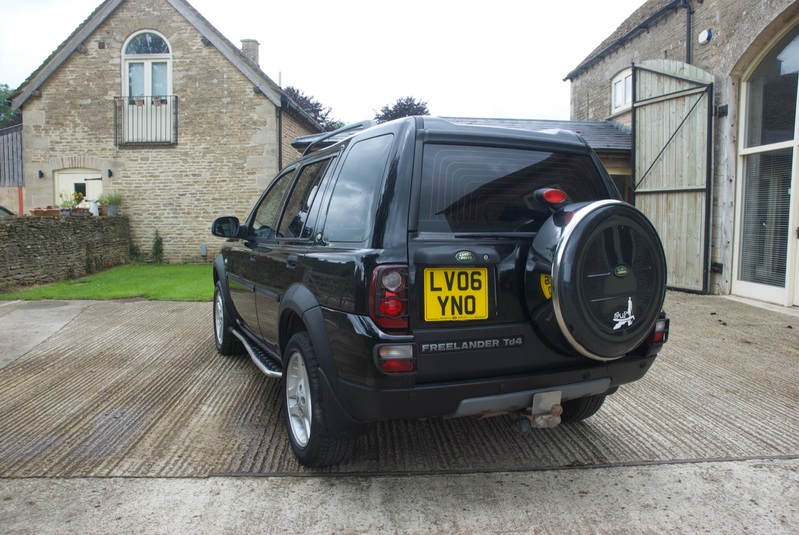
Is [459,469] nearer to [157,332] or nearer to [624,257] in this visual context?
[624,257]

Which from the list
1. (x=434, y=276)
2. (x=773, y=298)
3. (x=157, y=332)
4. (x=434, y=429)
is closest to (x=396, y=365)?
(x=434, y=276)

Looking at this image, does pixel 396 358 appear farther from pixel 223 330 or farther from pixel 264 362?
pixel 223 330

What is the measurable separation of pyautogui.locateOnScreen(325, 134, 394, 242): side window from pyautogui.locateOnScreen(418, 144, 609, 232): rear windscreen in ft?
0.81

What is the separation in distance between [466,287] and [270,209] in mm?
2366

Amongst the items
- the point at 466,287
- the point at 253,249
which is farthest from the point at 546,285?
the point at 253,249

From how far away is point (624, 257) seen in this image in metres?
2.73

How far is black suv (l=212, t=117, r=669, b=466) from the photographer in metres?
2.60

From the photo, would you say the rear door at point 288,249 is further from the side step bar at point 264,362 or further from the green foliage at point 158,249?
the green foliage at point 158,249

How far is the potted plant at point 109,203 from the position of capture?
14789 millimetres

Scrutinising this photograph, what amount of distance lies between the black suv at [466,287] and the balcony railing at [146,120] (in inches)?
540

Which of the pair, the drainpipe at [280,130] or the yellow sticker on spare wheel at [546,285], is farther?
the drainpipe at [280,130]

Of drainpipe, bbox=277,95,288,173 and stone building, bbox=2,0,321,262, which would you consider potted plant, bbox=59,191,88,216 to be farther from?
drainpipe, bbox=277,95,288,173

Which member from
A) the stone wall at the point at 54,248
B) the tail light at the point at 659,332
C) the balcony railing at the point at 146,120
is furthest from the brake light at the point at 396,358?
the balcony railing at the point at 146,120

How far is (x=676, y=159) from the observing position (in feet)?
33.2
